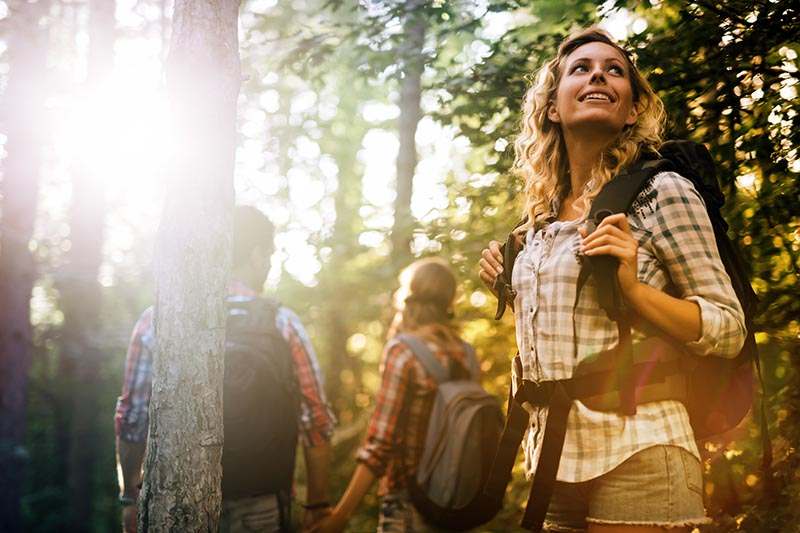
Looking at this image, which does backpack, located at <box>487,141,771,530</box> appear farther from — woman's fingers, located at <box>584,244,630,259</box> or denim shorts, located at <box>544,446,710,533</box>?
denim shorts, located at <box>544,446,710,533</box>

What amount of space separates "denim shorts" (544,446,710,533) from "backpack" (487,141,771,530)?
0.14 meters

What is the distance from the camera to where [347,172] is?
20.2m

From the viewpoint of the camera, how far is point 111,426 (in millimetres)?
14531

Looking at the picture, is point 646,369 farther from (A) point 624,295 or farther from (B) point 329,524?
(B) point 329,524

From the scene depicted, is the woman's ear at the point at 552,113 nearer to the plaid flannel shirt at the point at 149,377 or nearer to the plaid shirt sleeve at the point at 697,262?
the plaid shirt sleeve at the point at 697,262

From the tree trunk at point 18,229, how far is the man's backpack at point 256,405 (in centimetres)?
717

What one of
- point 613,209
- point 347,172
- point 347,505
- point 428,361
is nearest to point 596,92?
point 613,209

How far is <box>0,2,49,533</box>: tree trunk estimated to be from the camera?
991 centimetres

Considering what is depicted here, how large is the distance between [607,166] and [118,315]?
1478 centimetres

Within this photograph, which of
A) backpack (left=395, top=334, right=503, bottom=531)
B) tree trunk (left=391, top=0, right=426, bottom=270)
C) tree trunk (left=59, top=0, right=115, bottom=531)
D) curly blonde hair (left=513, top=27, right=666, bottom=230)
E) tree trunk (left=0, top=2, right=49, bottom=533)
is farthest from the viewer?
tree trunk (left=59, top=0, right=115, bottom=531)

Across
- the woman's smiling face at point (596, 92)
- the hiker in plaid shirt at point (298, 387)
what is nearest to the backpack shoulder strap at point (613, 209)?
the woman's smiling face at point (596, 92)

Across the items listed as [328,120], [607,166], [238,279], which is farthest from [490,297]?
[328,120]

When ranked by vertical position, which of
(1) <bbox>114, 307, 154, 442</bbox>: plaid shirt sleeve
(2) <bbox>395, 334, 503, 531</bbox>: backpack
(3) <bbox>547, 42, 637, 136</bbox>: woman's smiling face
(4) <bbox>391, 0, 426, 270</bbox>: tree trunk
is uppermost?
(4) <bbox>391, 0, 426, 270</bbox>: tree trunk

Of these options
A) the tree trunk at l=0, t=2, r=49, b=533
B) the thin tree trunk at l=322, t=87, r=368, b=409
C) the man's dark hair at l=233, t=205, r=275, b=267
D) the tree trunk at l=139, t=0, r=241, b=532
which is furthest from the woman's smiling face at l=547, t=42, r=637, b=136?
the tree trunk at l=0, t=2, r=49, b=533
